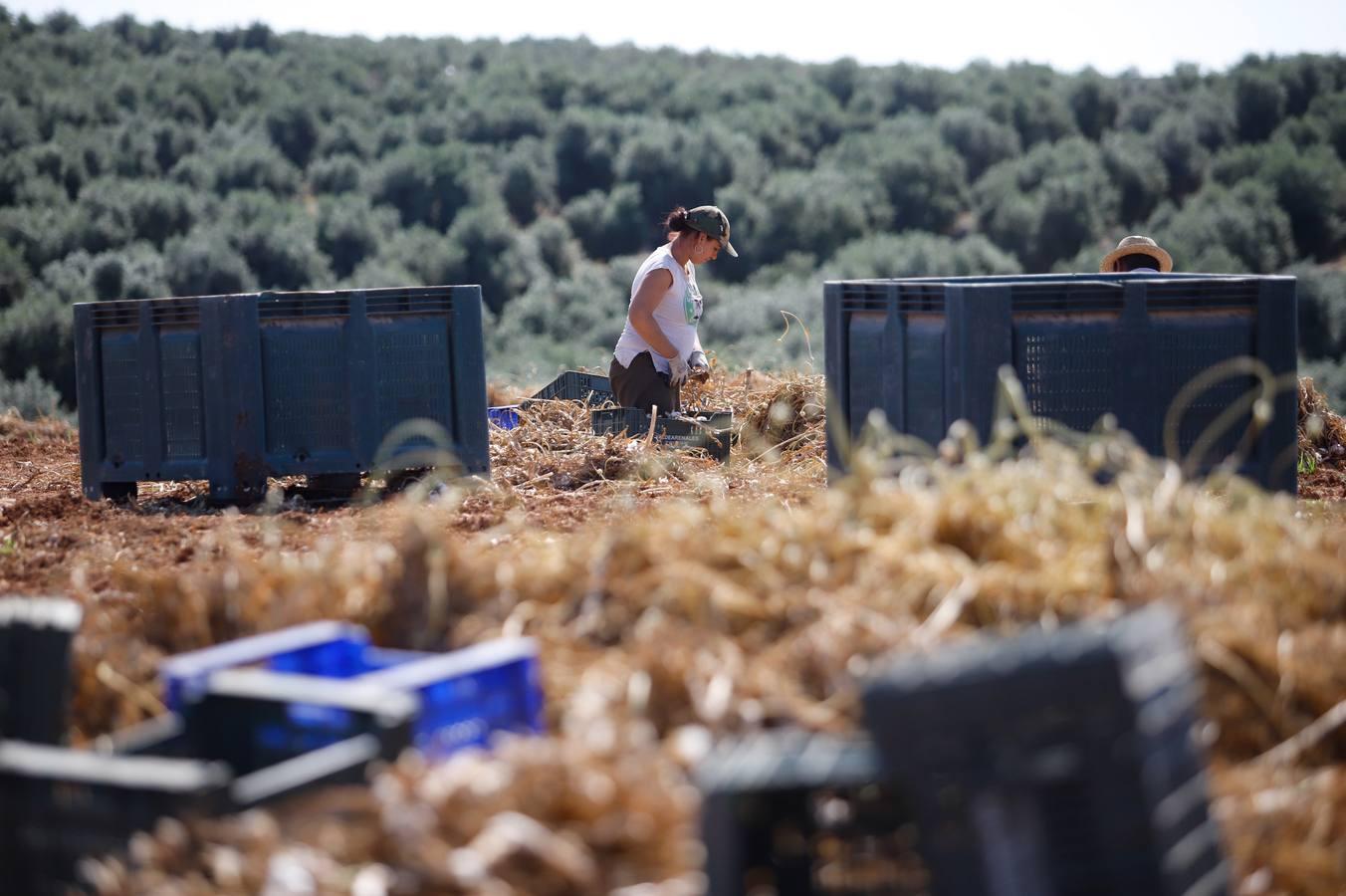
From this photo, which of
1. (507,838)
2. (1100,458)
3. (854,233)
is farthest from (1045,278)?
(854,233)

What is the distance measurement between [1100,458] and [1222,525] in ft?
1.03

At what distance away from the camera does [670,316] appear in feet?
28.4

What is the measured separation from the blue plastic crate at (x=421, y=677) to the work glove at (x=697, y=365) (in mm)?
5909

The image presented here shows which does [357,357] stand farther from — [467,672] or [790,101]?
[790,101]

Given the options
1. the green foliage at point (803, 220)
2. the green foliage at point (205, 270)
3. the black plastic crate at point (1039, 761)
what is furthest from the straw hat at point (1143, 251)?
the green foliage at point (803, 220)

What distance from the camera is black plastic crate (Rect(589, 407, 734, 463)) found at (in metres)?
8.62

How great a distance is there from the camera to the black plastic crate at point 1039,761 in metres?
1.99

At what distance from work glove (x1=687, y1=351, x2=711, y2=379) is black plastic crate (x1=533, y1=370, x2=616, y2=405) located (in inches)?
32.6

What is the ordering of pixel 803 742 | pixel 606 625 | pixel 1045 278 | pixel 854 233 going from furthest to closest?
1. pixel 854 233
2. pixel 1045 278
3. pixel 606 625
4. pixel 803 742

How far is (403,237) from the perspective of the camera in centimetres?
3297

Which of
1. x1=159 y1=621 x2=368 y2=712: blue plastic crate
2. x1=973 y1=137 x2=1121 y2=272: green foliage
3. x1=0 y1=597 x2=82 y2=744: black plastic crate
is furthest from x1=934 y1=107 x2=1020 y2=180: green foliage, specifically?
x1=0 y1=597 x2=82 y2=744: black plastic crate

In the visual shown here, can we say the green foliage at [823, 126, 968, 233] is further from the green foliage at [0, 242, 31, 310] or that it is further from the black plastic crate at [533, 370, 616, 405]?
the black plastic crate at [533, 370, 616, 405]

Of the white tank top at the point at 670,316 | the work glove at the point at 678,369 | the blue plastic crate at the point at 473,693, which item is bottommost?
the blue plastic crate at the point at 473,693

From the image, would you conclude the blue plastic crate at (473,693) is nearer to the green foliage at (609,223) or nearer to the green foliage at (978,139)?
the green foliage at (609,223)
